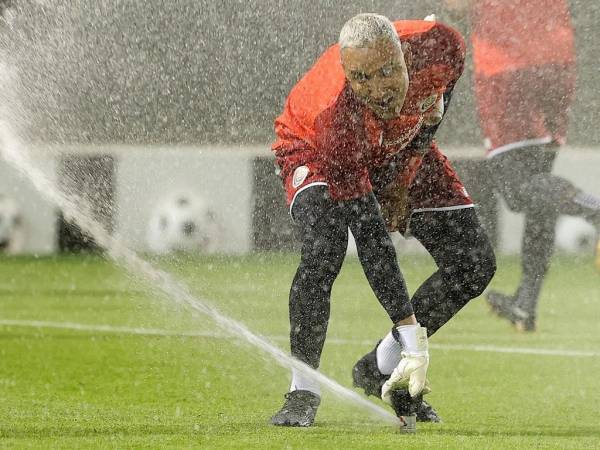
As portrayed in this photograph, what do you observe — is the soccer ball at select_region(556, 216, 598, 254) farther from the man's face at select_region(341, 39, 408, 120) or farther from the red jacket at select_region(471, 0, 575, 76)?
the man's face at select_region(341, 39, 408, 120)

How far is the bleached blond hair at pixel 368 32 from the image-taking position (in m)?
4.72

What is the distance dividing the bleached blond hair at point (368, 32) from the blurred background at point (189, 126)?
730 centimetres

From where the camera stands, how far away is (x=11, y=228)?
716 inches

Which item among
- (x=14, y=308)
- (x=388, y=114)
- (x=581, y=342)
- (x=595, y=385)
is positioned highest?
(x=388, y=114)

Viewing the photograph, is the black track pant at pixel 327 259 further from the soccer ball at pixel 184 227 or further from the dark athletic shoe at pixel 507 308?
the soccer ball at pixel 184 227

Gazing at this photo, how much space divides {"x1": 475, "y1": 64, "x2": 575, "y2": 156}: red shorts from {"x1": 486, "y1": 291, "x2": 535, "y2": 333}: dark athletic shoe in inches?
34.4

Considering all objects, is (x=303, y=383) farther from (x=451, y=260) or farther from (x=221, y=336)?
(x=221, y=336)

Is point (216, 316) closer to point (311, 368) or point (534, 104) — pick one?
point (534, 104)

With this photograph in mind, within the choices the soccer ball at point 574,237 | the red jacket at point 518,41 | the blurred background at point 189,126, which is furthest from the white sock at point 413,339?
the soccer ball at point 574,237

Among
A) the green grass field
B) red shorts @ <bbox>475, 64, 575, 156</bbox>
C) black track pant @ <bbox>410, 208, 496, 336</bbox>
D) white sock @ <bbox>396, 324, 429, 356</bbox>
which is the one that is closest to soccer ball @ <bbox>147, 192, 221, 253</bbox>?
the green grass field

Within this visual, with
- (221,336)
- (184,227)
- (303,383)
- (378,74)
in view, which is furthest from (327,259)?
(184,227)

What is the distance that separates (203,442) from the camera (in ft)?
15.7

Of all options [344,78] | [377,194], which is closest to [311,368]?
[377,194]

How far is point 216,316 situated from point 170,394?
6.61 feet
